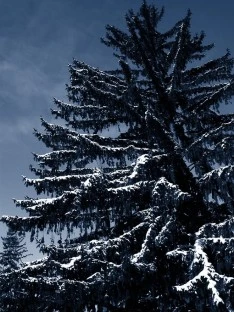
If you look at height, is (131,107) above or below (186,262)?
above

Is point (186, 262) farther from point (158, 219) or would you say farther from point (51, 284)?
point (51, 284)

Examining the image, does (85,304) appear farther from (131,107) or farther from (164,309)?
(131,107)

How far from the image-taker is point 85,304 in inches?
281

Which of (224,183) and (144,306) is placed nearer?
(224,183)

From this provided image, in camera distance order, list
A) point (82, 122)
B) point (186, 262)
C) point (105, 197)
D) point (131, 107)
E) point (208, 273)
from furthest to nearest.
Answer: point (82, 122), point (131, 107), point (105, 197), point (186, 262), point (208, 273)

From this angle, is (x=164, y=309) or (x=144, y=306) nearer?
(x=164, y=309)

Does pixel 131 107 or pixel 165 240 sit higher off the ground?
pixel 131 107

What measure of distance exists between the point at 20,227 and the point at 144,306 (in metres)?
3.37

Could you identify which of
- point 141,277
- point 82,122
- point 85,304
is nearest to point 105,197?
point 141,277

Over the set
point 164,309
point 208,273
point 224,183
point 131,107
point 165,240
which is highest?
point 131,107

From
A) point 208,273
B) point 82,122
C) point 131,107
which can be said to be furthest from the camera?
point 82,122

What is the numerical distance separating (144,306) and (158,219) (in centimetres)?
196

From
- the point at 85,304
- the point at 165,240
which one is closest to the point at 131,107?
the point at 165,240

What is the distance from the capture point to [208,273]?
5.43m
